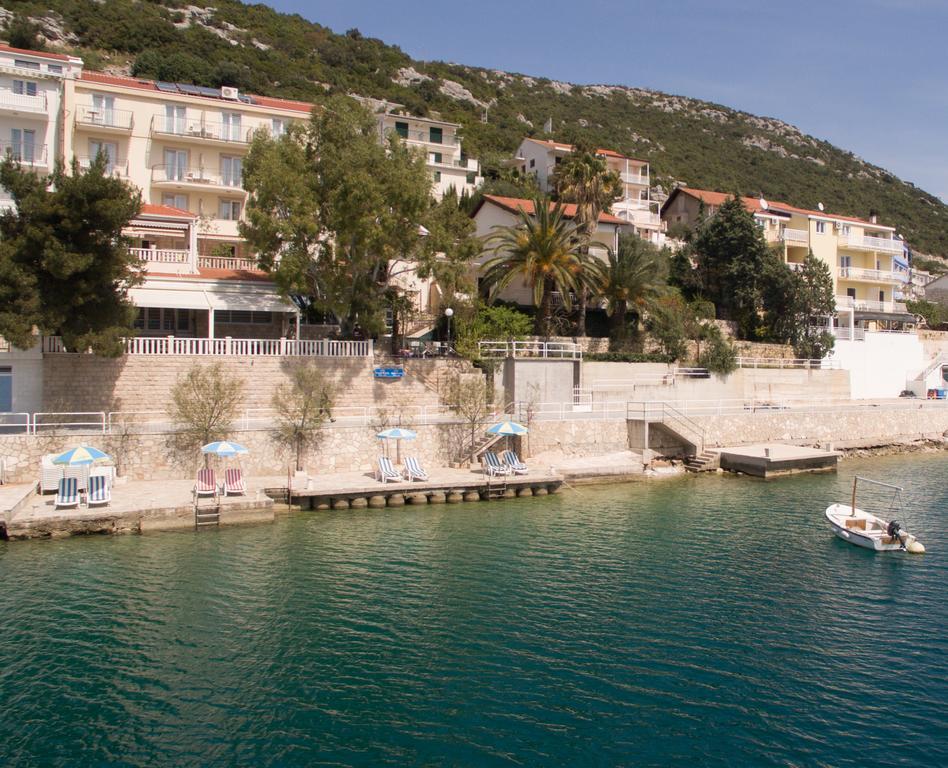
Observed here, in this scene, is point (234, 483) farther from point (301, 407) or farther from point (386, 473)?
point (386, 473)

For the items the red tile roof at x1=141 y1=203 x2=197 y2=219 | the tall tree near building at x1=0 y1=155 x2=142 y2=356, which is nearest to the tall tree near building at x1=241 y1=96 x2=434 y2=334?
the red tile roof at x1=141 y1=203 x2=197 y2=219

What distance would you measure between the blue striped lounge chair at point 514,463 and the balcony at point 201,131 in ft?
79.4

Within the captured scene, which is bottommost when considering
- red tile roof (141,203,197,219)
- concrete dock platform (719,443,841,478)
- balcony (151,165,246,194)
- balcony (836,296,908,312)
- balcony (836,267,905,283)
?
concrete dock platform (719,443,841,478)

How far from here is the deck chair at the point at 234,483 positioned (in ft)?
85.4

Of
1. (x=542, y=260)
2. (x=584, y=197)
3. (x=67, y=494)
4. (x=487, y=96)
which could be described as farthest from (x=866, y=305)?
(x=487, y=96)

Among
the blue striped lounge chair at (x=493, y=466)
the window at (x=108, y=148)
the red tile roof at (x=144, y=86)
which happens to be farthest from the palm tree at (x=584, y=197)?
the window at (x=108, y=148)

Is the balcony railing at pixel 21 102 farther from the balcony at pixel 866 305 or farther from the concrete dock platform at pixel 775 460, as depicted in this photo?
the balcony at pixel 866 305

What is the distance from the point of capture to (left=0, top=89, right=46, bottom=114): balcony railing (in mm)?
39688

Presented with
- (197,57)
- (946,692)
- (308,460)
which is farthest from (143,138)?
(197,57)

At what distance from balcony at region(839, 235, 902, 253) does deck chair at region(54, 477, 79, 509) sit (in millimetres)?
61399

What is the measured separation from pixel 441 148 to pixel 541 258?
37972mm

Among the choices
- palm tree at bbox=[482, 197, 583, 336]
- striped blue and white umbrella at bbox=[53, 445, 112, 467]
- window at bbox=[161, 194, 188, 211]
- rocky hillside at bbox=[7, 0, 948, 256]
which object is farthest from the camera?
rocky hillside at bbox=[7, 0, 948, 256]

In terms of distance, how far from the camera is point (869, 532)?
24.4 m

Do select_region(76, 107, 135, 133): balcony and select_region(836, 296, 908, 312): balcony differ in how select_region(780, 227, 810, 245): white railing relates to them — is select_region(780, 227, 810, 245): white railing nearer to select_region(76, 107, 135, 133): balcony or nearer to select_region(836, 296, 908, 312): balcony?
select_region(836, 296, 908, 312): balcony
